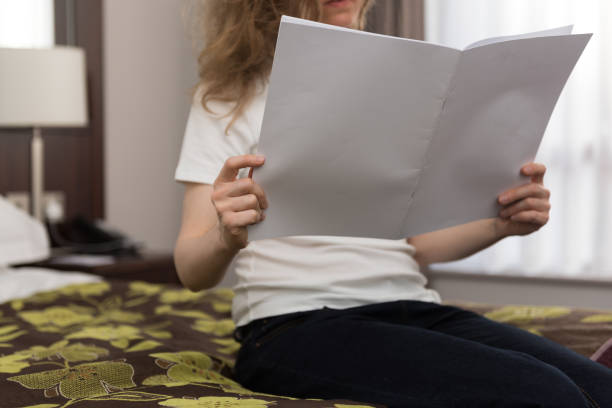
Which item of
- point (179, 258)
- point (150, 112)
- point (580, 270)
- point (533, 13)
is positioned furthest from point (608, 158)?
point (179, 258)

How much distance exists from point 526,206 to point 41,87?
6.09 feet

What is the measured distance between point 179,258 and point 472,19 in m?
2.36

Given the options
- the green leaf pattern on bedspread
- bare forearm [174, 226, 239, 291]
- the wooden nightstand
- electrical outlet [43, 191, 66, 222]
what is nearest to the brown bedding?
the green leaf pattern on bedspread

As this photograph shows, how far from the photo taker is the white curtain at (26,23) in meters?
2.67

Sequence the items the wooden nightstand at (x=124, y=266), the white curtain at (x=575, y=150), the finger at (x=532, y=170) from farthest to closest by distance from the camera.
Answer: the white curtain at (x=575, y=150) < the wooden nightstand at (x=124, y=266) < the finger at (x=532, y=170)

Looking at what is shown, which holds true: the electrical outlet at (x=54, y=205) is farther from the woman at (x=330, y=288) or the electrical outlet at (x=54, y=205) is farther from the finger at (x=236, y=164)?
the finger at (x=236, y=164)

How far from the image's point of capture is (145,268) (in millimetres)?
2465

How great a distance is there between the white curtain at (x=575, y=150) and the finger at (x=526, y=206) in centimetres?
195

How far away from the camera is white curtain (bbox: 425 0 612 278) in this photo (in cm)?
281

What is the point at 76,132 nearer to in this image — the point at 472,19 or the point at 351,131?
the point at 472,19

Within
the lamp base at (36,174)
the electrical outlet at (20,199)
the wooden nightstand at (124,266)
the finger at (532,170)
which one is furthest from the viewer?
the electrical outlet at (20,199)

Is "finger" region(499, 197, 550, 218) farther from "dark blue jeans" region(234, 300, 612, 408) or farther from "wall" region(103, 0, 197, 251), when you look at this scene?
"wall" region(103, 0, 197, 251)

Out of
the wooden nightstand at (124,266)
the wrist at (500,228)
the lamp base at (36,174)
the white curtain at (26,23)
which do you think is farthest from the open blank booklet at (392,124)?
the white curtain at (26,23)

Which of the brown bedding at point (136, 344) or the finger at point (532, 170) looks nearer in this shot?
the brown bedding at point (136, 344)
